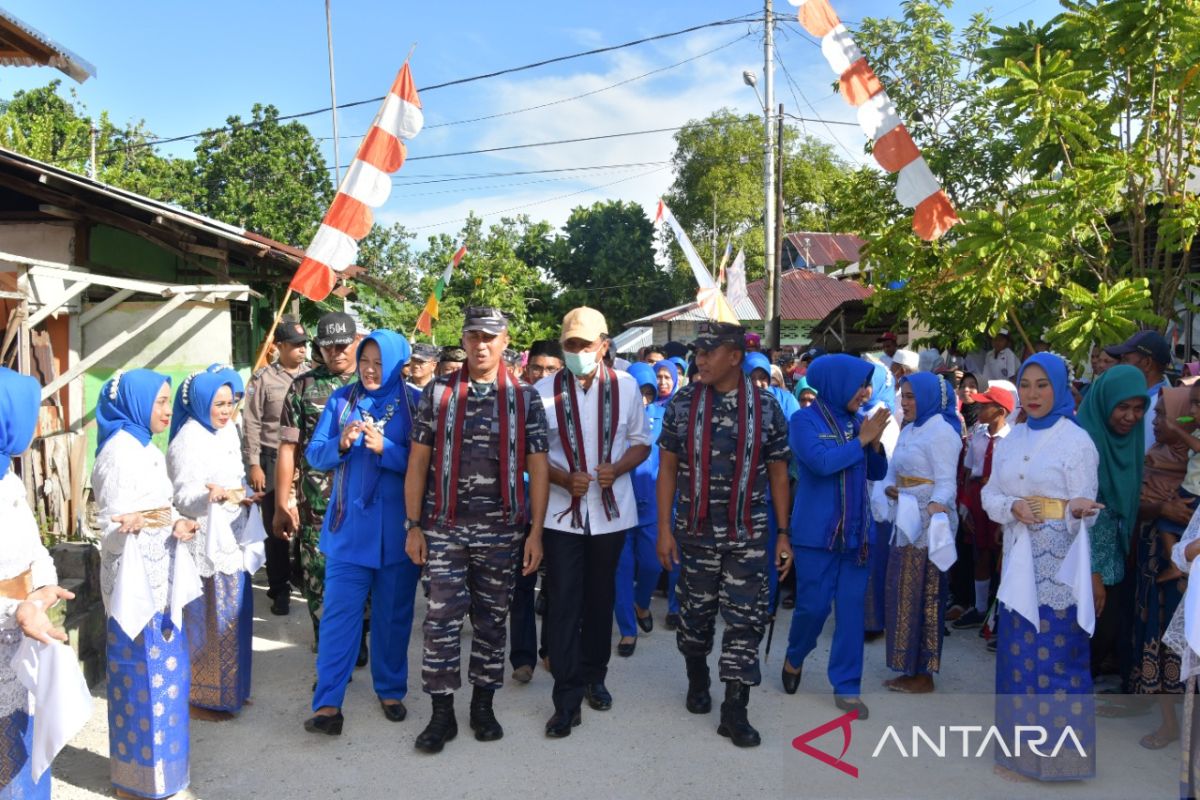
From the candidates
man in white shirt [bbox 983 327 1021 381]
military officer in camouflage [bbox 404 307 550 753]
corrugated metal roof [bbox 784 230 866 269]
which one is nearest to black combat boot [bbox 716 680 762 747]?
military officer in camouflage [bbox 404 307 550 753]

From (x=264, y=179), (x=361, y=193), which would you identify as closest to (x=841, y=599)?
(x=361, y=193)

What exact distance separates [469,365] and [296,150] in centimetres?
2685

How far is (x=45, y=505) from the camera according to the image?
6.45 meters

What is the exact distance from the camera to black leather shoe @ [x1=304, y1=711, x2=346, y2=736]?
3990 mm

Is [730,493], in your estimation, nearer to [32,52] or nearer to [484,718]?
[484,718]

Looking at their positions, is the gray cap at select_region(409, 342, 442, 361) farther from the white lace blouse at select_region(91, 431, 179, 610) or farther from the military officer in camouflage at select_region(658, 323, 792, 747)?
the white lace blouse at select_region(91, 431, 179, 610)

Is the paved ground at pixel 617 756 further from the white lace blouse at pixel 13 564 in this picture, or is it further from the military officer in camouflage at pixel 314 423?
the white lace blouse at pixel 13 564

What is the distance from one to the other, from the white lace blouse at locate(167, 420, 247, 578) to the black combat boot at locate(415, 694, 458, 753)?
1.20 m

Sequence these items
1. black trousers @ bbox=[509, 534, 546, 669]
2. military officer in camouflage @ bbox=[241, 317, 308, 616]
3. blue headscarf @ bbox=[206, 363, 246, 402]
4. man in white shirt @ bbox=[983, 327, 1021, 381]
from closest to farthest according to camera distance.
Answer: blue headscarf @ bbox=[206, 363, 246, 402]
black trousers @ bbox=[509, 534, 546, 669]
military officer in camouflage @ bbox=[241, 317, 308, 616]
man in white shirt @ bbox=[983, 327, 1021, 381]

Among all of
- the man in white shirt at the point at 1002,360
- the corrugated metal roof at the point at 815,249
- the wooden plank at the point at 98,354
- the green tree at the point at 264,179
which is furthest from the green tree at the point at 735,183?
the wooden plank at the point at 98,354

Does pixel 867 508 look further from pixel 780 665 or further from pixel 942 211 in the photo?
pixel 942 211

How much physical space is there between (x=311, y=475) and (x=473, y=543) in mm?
1377

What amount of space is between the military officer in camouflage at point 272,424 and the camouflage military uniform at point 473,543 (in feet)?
8.02

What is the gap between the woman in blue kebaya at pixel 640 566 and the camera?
5230 mm
